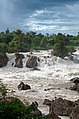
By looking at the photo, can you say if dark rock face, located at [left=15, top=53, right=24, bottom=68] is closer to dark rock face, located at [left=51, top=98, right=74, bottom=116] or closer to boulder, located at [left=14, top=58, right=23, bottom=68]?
boulder, located at [left=14, top=58, right=23, bottom=68]

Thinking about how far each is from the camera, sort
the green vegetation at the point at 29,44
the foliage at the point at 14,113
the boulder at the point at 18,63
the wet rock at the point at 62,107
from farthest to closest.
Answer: the green vegetation at the point at 29,44 < the boulder at the point at 18,63 < the wet rock at the point at 62,107 < the foliage at the point at 14,113

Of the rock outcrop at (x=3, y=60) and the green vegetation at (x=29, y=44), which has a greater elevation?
the green vegetation at (x=29, y=44)

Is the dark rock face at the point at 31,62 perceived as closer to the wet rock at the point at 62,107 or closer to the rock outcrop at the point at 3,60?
the rock outcrop at the point at 3,60

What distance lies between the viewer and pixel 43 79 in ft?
99.0

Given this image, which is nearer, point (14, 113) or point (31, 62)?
point (14, 113)

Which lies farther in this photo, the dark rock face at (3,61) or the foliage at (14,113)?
the dark rock face at (3,61)

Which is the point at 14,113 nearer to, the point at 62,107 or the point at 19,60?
the point at 62,107

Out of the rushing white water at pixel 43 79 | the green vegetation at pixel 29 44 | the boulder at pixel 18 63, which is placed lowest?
the rushing white water at pixel 43 79

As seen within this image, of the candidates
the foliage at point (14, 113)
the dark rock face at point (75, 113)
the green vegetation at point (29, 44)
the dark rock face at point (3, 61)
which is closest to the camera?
the foliage at point (14, 113)

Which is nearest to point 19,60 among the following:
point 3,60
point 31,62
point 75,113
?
point 31,62

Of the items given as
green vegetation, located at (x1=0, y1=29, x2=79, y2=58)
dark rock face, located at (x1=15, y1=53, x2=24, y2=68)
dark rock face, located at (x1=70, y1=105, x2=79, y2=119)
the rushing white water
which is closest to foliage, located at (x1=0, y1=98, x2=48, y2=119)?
dark rock face, located at (x1=70, y1=105, x2=79, y2=119)

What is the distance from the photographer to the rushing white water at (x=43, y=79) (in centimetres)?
2209

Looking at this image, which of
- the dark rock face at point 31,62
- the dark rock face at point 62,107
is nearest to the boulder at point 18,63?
the dark rock face at point 31,62

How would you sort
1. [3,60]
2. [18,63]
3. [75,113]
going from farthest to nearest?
[18,63] < [3,60] < [75,113]
